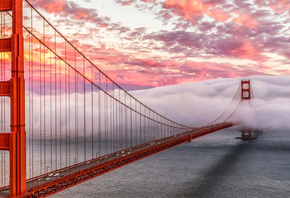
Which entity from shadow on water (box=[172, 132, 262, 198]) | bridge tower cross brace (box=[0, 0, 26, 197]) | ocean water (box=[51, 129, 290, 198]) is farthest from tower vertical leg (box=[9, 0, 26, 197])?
shadow on water (box=[172, 132, 262, 198])

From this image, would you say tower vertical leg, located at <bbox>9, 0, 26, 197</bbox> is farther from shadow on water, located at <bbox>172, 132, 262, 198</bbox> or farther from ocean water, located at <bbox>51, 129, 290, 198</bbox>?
shadow on water, located at <bbox>172, 132, 262, 198</bbox>

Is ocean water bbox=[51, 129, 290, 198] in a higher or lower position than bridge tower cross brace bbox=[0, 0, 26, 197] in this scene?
lower

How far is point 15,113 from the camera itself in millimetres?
15680

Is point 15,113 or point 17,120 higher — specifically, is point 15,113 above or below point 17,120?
above

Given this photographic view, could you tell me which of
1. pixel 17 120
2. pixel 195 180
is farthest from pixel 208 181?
pixel 17 120

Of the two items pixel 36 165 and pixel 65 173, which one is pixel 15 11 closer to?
pixel 65 173

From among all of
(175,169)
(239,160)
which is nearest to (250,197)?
(175,169)

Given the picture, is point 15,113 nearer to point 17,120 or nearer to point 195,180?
point 17,120

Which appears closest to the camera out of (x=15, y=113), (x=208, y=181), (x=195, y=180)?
(x=15, y=113)

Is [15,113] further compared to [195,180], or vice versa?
[195,180]

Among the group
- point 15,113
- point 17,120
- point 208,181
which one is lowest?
point 208,181

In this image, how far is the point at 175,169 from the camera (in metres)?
55.9

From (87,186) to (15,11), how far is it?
32.8 metres

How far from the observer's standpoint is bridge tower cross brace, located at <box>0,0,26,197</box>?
51.3ft
